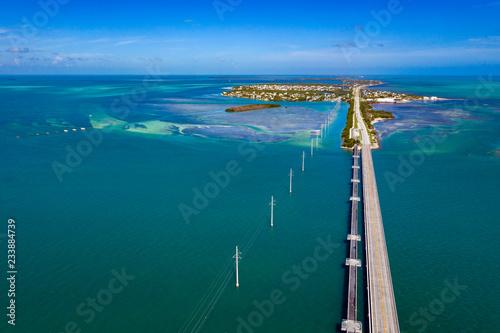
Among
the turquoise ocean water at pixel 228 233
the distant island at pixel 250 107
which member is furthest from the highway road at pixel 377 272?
→ the distant island at pixel 250 107

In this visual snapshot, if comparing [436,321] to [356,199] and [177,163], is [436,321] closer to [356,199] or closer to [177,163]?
[356,199]

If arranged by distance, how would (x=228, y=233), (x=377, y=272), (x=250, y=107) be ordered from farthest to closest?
(x=250, y=107) < (x=228, y=233) < (x=377, y=272)

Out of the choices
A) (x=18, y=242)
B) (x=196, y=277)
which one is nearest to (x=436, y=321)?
(x=196, y=277)

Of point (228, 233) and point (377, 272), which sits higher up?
point (377, 272)

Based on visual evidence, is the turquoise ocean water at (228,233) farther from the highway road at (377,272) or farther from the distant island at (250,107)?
the distant island at (250,107)

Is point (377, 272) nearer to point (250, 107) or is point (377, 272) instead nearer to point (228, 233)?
point (228, 233)

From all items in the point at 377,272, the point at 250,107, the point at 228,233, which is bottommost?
the point at 228,233

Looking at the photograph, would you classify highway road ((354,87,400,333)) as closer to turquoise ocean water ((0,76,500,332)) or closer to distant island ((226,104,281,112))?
turquoise ocean water ((0,76,500,332))

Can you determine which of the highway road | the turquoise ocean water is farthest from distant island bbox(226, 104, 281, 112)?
the highway road

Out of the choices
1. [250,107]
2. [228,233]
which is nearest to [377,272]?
[228,233]
